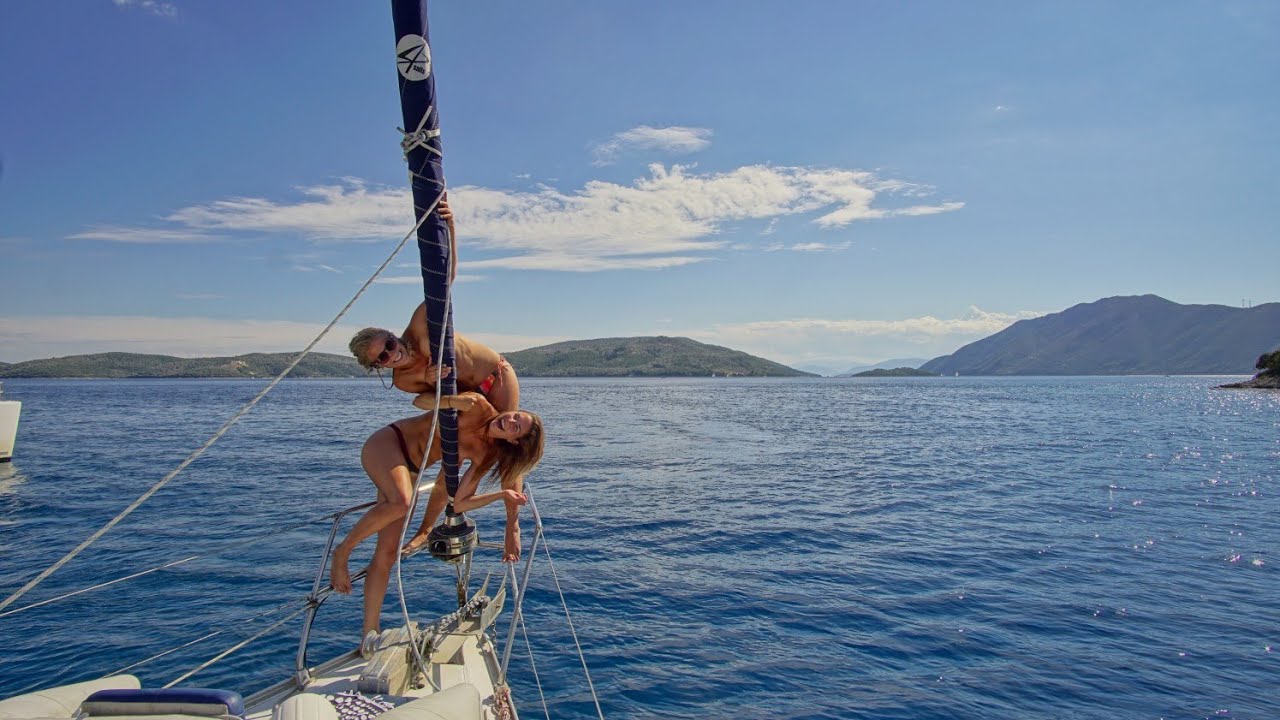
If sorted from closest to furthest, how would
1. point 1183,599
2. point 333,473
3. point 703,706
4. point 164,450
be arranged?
point 703,706 < point 1183,599 < point 333,473 < point 164,450

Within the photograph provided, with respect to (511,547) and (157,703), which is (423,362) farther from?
(157,703)

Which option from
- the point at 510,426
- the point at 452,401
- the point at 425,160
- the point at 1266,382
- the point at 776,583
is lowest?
the point at 776,583

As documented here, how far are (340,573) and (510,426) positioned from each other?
6.08 ft

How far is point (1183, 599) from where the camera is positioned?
12.1m

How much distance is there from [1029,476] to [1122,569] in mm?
13080

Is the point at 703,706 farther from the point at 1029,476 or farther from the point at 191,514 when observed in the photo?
the point at 1029,476

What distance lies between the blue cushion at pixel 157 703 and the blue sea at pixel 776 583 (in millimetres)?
3543

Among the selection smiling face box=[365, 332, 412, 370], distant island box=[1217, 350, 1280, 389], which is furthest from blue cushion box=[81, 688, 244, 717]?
distant island box=[1217, 350, 1280, 389]

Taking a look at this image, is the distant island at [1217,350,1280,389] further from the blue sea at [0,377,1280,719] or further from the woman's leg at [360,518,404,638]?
the woman's leg at [360,518,404,638]

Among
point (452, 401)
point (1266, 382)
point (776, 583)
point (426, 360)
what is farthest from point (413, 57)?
point (1266, 382)

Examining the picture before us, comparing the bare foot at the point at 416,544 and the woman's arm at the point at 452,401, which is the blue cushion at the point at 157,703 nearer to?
the woman's arm at the point at 452,401

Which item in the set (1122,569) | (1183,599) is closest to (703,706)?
(1183,599)

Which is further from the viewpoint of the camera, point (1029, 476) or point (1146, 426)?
point (1146, 426)

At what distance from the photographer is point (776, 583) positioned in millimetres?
12758
